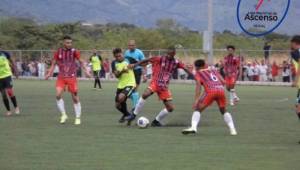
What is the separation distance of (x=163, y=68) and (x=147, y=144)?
411 cm

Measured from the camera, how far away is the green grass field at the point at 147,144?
11953mm

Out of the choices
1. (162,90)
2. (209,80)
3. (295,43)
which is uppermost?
(295,43)

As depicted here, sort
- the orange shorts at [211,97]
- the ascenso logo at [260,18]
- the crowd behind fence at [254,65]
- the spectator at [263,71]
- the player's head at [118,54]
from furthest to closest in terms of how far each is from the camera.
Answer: the spectator at [263,71] < the crowd behind fence at [254,65] < the ascenso logo at [260,18] < the player's head at [118,54] < the orange shorts at [211,97]

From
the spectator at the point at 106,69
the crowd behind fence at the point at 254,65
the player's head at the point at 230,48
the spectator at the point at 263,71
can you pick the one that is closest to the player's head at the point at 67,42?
the player's head at the point at 230,48

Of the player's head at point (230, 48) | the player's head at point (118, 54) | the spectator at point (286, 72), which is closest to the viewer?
the player's head at point (118, 54)

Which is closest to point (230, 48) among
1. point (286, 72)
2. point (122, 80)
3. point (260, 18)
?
point (260, 18)

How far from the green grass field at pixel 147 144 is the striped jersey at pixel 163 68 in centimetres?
107

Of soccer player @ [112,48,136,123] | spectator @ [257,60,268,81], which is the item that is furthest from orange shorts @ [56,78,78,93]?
spectator @ [257,60,268,81]

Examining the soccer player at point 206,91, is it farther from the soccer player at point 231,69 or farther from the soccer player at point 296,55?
the soccer player at point 231,69

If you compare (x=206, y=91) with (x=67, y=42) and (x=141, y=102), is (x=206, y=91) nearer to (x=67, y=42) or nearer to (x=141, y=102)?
(x=141, y=102)

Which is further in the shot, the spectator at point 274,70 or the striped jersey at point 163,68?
the spectator at point 274,70

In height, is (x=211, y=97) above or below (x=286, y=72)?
above

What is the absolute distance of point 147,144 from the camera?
14.5m

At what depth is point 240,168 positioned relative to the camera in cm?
1152
